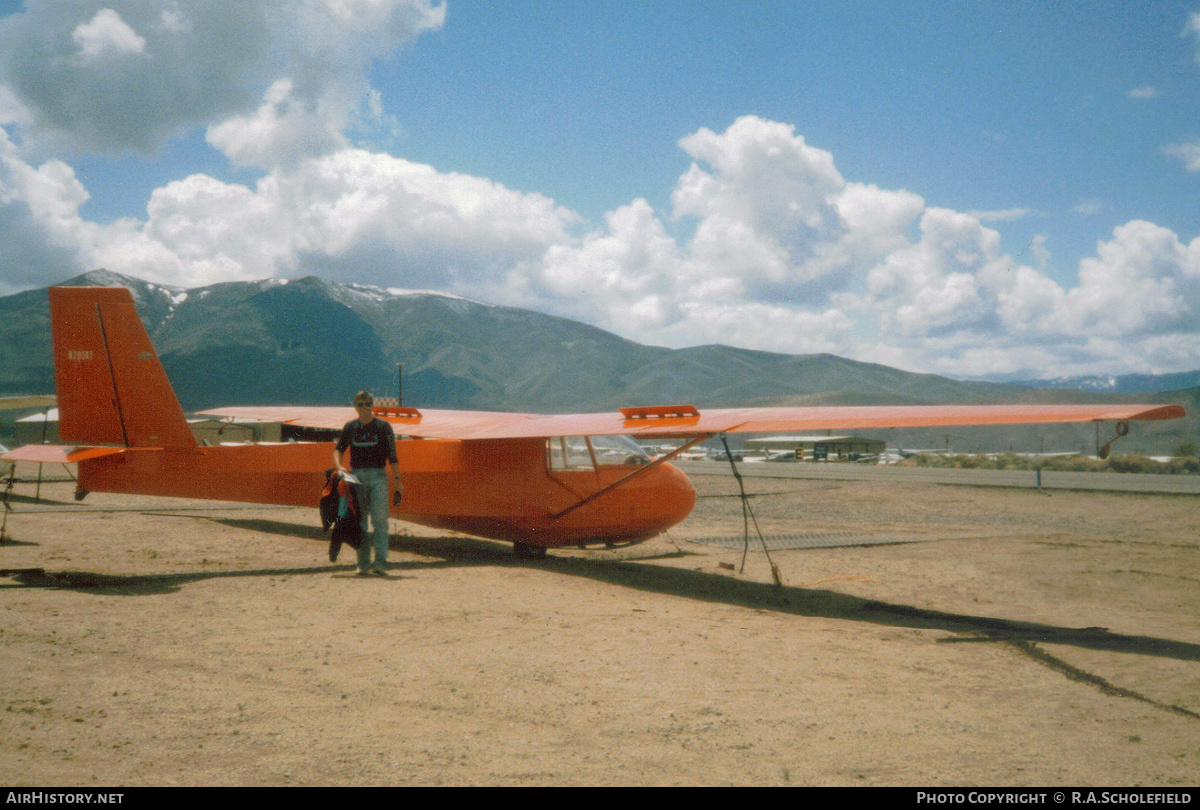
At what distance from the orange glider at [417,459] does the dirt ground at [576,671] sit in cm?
73

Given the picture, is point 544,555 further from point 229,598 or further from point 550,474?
point 229,598

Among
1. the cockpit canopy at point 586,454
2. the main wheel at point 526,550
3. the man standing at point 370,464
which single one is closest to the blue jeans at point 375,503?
the man standing at point 370,464

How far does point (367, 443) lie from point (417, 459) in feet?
6.73

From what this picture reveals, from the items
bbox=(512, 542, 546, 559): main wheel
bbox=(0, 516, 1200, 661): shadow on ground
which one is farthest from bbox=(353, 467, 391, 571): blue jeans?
bbox=(512, 542, 546, 559): main wheel

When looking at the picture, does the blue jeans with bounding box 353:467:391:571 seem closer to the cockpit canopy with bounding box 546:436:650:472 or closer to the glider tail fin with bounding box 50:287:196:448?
the cockpit canopy with bounding box 546:436:650:472

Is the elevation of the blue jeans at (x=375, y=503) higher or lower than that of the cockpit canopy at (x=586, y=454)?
lower

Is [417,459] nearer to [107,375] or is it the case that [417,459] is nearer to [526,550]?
[526,550]

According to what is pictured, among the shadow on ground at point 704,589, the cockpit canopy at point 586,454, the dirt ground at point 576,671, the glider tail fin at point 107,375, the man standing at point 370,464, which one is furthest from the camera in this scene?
the cockpit canopy at point 586,454

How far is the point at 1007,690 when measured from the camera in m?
5.43

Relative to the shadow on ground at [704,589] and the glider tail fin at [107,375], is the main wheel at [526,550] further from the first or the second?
the glider tail fin at [107,375]

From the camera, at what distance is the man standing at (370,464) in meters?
9.03

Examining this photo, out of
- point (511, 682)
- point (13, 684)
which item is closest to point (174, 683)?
point (13, 684)

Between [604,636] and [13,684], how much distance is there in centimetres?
389

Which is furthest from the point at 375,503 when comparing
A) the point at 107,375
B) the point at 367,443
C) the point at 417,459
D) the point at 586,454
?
the point at 107,375
